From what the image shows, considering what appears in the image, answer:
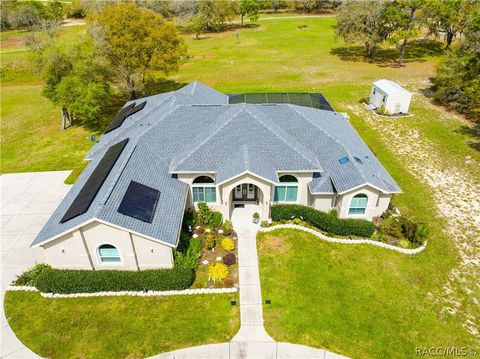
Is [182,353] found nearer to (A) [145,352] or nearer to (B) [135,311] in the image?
(A) [145,352]

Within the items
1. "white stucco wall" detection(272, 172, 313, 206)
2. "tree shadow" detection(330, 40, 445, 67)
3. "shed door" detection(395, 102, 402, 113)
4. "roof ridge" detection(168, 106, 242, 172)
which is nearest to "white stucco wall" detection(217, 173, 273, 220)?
"white stucco wall" detection(272, 172, 313, 206)

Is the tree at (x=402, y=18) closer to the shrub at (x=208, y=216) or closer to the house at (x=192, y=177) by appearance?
the house at (x=192, y=177)

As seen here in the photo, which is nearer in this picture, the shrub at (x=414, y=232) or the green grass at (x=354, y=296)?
the green grass at (x=354, y=296)

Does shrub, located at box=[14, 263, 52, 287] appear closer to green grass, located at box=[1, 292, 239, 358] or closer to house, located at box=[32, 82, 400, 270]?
green grass, located at box=[1, 292, 239, 358]

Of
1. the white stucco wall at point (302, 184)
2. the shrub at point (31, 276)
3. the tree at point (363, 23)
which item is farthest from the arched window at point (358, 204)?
the tree at point (363, 23)

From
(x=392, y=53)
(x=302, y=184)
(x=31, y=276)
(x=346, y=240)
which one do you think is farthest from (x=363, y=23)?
(x=31, y=276)

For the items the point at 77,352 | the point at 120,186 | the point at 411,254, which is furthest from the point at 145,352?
the point at 411,254

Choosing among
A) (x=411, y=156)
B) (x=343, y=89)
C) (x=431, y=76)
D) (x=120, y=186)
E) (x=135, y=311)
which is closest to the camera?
(x=135, y=311)

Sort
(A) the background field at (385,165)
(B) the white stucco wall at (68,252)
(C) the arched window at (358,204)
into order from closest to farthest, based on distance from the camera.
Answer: (A) the background field at (385,165)
(B) the white stucco wall at (68,252)
(C) the arched window at (358,204)
